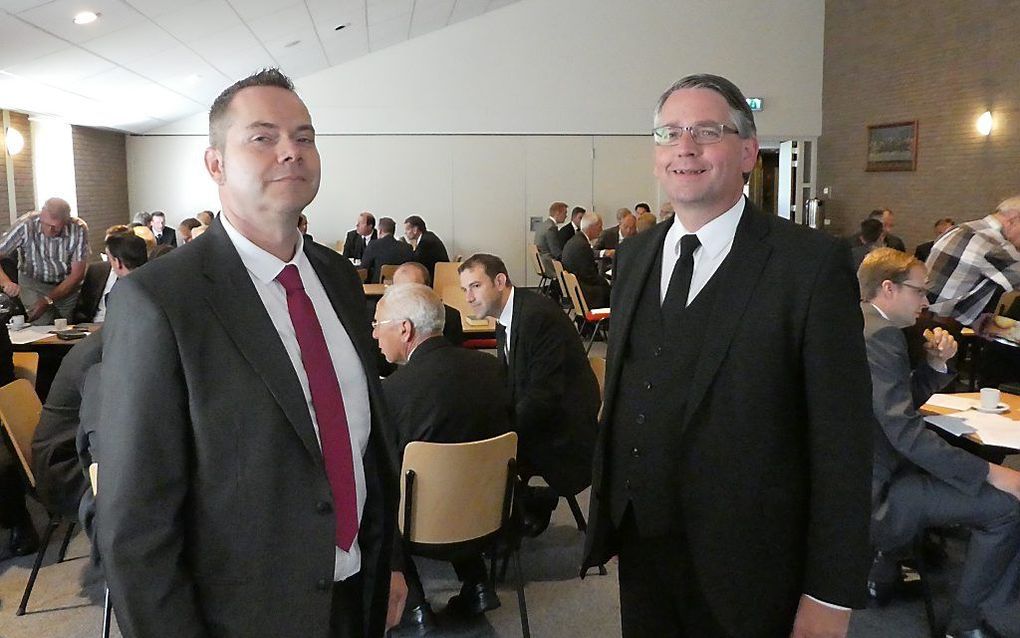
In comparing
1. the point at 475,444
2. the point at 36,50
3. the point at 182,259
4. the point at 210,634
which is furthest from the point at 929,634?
the point at 36,50

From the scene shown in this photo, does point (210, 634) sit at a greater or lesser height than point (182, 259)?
lesser

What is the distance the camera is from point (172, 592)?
Result: 1.27 meters

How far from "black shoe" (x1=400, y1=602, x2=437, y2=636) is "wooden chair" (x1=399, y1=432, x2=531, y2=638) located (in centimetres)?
39

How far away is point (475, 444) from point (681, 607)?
1151mm

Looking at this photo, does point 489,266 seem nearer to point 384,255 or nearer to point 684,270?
point 684,270

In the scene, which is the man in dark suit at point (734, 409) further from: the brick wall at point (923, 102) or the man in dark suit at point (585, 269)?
the brick wall at point (923, 102)

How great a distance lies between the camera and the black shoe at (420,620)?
3171 millimetres

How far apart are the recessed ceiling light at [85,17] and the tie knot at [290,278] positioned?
544 centimetres

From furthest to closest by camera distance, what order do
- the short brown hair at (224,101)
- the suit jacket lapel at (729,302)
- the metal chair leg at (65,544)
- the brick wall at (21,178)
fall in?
the brick wall at (21,178) < the metal chair leg at (65,544) < the suit jacket lapel at (729,302) < the short brown hair at (224,101)

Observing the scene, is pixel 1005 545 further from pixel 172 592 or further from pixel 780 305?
pixel 172 592

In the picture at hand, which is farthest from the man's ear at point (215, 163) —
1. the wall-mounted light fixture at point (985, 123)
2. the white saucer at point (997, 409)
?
the wall-mounted light fixture at point (985, 123)

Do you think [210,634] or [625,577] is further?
[625,577]

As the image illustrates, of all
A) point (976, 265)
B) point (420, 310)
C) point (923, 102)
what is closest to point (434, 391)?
point (420, 310)

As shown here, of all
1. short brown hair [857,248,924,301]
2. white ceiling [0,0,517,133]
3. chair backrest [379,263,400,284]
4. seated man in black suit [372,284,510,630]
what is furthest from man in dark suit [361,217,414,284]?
short brown hair [857,248,924,301]
